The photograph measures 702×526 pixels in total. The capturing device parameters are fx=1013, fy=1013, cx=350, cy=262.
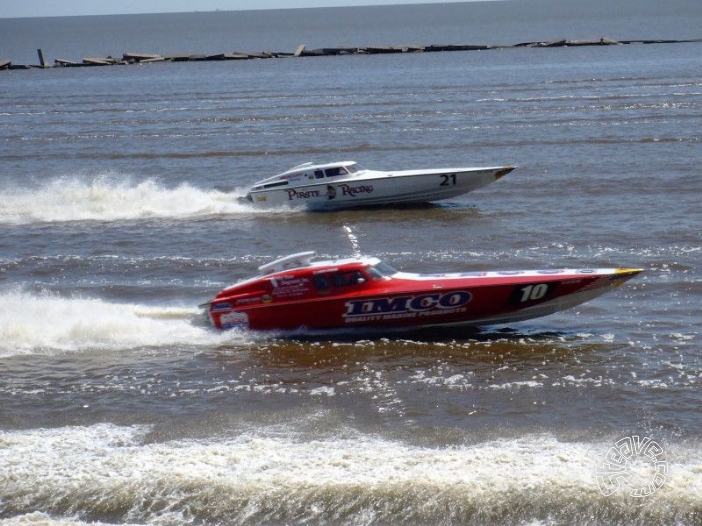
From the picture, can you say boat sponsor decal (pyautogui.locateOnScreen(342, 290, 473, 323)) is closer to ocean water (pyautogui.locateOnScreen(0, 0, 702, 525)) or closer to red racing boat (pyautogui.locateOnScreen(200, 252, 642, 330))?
red racing boat (pyautogui.locateOnScreen(200, 252, 642, 330))

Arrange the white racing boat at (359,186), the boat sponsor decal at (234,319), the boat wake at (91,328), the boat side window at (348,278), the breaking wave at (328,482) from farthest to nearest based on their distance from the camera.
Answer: the white racing boat at (359,186)
the boat sponsor decal at (234,319)
the boat wake at (91,328)
the boat side window at (348,278)
the breaking wave at (328,482)

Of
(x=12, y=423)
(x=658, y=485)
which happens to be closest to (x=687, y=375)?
(x=658, y=485)

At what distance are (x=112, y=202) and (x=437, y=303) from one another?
52.1ft

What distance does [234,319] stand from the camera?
18500mm

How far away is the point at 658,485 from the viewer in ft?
39.2

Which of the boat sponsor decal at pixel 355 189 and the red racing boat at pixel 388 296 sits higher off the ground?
the boat sponsor decal at pixel 355 189

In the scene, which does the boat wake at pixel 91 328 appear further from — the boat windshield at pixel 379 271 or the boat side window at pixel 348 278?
the boat windshield at pixel 379 271

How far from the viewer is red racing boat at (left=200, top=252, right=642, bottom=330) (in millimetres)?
17859

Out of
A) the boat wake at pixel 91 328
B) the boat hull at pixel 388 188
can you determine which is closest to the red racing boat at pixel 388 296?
the boat wake at pixel 91 328

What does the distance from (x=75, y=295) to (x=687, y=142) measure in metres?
24.0

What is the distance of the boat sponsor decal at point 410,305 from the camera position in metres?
17.9

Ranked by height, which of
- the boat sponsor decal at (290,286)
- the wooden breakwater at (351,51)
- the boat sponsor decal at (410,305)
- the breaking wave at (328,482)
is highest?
the wooden breakwater at (351,51)

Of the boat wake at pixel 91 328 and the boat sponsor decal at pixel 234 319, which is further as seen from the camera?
the boat sponsor decal at pixel 234 319

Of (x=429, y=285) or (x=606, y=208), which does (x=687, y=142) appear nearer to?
(x=606, y=208)
